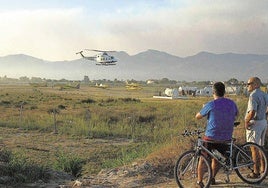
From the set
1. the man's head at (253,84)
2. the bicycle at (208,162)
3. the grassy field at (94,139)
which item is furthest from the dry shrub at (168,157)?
the man's head at (253,84)

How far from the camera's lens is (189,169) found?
7.84 meters

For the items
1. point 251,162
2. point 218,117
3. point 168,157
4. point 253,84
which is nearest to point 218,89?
point 218,117

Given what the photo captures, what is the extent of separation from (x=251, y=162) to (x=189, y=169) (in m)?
1.18

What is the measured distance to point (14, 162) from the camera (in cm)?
1083

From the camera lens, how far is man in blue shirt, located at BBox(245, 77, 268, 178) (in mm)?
8156

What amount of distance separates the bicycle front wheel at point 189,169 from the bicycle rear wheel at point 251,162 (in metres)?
0.63

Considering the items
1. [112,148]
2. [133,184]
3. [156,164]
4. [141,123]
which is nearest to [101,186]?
[133,184]

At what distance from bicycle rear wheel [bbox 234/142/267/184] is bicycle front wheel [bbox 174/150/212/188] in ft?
2.07

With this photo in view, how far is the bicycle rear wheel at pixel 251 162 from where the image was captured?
8070 millimetres

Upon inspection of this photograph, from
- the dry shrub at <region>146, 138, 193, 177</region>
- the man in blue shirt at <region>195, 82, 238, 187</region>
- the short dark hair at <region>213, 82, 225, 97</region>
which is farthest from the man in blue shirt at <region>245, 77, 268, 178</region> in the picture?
the dry shrub at <region>146, 138, 193, 177</region>

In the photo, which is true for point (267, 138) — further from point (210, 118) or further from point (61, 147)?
point (61, 147)

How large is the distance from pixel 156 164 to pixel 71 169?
312 cm

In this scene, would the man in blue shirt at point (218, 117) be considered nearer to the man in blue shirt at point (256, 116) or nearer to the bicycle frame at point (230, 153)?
the bicycle frame at point (230, 153)

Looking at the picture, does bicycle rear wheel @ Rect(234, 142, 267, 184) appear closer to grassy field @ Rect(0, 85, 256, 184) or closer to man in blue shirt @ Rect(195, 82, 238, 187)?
man in blue shirt @ Rect(195, 82, 238, 187)
